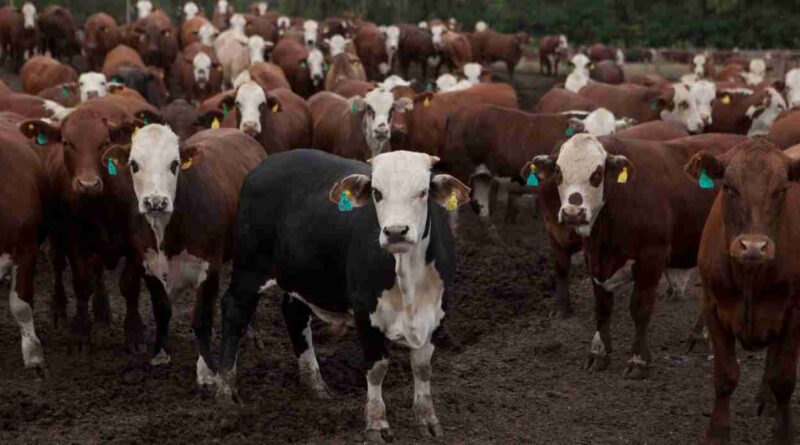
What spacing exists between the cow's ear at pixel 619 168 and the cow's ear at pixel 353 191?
1.98 meters

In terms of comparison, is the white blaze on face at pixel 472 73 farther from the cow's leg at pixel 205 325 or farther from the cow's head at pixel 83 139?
the cow's leg at pixel 205 325

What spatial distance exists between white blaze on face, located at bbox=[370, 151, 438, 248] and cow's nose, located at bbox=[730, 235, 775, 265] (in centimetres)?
147

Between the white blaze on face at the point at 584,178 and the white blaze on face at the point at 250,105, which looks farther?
the white blaze on face at the point at 250,105

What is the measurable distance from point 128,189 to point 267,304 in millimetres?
1913

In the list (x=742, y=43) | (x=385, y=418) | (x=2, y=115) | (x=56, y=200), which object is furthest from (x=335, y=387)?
(x=742, y=43)

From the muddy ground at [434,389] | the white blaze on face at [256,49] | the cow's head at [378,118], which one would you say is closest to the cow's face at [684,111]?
the cow's head at [378,118]

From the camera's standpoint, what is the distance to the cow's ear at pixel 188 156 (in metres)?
7.12

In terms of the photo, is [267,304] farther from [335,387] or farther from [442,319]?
[442,319]

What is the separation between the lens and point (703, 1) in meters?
38.3

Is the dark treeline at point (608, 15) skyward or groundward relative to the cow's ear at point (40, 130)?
groundward

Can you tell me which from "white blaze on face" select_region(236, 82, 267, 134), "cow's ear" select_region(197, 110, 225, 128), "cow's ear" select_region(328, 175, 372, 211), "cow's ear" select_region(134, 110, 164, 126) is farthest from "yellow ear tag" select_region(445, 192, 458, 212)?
"white blaze on face" select_region(236, 82, 267, 134)

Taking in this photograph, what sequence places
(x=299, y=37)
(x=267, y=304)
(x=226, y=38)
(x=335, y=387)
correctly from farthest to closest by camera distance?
(x=299, y=37), (x=226, y=38), (x=267, y=304), (x=335, y=387)

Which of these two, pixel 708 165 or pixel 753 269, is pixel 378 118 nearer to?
pixel 708 165

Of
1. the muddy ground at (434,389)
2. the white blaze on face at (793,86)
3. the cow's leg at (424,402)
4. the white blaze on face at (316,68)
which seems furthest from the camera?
the white blaze on face at (316,68)
